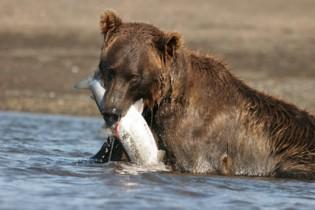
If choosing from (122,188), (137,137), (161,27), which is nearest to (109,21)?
(137,137)

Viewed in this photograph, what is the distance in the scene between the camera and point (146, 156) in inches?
385

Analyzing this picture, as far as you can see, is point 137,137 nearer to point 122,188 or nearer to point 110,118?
point 110,118

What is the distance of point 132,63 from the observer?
945 cm

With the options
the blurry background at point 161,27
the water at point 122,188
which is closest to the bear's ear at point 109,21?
the water at point 122,188

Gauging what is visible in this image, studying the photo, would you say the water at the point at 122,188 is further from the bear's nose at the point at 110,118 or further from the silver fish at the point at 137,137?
the bear's nose at the point at 110,118

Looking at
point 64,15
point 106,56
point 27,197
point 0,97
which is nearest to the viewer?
point 27,197

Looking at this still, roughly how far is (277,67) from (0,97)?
6134mm

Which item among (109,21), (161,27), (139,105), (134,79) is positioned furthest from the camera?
(161,27)

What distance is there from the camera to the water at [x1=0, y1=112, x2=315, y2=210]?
28.6 ft

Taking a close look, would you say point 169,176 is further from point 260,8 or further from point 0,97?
point 260,8

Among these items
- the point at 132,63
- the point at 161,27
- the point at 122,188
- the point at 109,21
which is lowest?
the point at 122,188

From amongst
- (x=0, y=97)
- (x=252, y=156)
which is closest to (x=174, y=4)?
(x=0, y=97)

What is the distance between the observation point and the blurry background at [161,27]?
18.9m

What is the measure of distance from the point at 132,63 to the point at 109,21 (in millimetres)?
586
